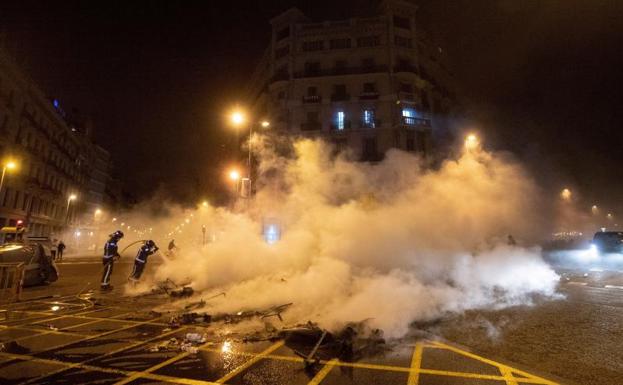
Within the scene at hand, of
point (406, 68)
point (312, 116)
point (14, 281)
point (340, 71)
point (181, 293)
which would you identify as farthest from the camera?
point (340, 71)

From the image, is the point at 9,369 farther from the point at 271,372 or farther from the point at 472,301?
the point at 472,301

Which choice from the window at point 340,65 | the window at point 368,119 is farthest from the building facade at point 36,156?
the window at point 368,119

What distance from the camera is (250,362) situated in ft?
16.7

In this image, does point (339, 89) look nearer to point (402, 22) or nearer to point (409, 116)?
point (409, 116)

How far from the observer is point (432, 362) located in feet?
16.7

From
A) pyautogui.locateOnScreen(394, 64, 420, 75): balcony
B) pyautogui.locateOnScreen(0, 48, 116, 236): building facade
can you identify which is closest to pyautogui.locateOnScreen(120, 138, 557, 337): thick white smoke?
pyautogui.locateOnScreen(394, 64, 420, 75): balcony

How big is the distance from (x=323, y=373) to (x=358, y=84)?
3075 cm

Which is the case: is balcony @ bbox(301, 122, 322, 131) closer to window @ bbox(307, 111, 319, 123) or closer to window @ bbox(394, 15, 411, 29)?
window @ bbox(307, 111, 319, 123)

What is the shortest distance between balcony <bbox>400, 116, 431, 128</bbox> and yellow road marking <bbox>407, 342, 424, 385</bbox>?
2695cm

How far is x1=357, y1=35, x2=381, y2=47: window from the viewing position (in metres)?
32.2

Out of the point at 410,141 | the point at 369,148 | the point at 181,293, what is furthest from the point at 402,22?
the point at 181,293

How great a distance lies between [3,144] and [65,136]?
693 inches

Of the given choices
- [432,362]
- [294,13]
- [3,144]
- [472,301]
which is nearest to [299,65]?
[294,13]

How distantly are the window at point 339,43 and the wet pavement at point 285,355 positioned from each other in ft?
99.0
